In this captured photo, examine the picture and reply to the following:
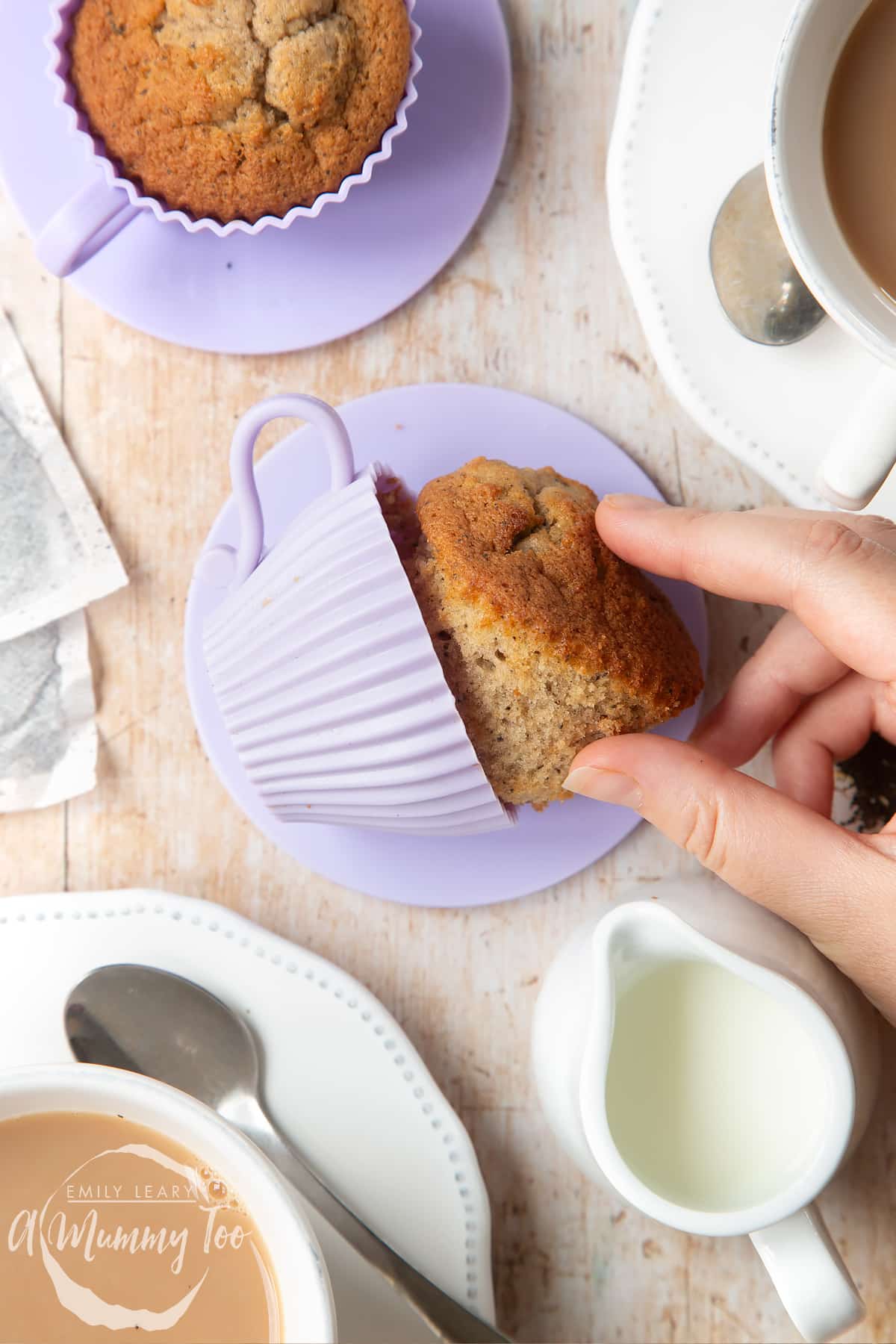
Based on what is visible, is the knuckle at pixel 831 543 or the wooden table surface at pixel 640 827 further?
the wooden table surface at pixel 640 827

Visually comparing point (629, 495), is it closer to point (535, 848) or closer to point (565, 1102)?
point (535, 848)

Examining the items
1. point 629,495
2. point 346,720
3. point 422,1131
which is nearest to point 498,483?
point 629,495

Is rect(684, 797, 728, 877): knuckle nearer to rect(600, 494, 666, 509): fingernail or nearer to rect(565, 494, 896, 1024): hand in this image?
rect(565, 494, 896, 1024): hand

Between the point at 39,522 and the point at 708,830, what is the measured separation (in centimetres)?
67

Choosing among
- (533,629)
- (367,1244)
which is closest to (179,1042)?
(367,1244)

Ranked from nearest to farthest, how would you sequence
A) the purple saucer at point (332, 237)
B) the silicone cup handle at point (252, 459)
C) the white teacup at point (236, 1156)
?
the white teacup at point (236, 1156) → the silicone cup handle at point (252, 459) → the purple saucer at point (332, 237)

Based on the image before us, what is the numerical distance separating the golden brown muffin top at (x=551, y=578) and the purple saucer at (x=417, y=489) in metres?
0.11

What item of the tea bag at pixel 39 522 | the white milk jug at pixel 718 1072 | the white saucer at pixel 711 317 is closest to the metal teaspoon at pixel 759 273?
the white saucer at pixel 711 317

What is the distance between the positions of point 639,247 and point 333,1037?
0.76 metres

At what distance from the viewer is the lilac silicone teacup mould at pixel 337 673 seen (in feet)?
2.65

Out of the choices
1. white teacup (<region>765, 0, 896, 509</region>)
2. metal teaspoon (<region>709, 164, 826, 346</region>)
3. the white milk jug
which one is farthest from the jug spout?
metal teaspoon (<region>709, 164, 826, 346</region>)

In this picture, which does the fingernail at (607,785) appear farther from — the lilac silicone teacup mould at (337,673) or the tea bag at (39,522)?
the tea bag at (39,522)

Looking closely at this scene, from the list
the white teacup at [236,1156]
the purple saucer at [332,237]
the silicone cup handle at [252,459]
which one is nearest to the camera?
the white teacup at [236,1156]

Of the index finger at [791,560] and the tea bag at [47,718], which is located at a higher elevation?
the index finger at [791,560]
